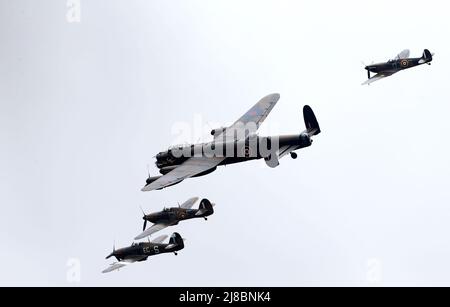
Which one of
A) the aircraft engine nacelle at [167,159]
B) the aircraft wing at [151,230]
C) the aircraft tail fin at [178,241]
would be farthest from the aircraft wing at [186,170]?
the aircraft tail fin at [178,241]

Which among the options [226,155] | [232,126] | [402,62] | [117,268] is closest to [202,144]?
[226,155]

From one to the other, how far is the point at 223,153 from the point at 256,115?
39.0ft

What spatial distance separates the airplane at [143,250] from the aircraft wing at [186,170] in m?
6.16

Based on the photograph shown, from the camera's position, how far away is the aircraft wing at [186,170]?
7538 centimetres

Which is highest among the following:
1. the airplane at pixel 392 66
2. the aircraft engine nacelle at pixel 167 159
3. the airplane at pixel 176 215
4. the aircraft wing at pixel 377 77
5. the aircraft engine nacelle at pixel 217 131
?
the airplane at pixel 392 66

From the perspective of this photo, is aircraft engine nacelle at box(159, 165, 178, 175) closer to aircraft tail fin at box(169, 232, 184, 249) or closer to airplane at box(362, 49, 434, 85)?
aircraft tail fin at box(169, 232, 184, 249)

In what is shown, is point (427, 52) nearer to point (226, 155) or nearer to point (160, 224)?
point (226, 155)

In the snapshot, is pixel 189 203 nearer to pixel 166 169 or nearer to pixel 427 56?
pixel 166 169

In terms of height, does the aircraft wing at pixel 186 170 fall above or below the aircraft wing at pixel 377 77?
below

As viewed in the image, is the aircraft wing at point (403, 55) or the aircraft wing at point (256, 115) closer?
the aircraft wing at point (256, 115)

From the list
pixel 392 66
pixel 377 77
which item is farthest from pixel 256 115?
pixel 392 66

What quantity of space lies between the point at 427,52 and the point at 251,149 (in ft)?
83.8

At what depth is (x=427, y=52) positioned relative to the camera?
90.1 m

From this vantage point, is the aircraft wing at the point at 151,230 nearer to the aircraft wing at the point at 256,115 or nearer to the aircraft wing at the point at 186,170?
the aircraft wing at the point at 186,170
